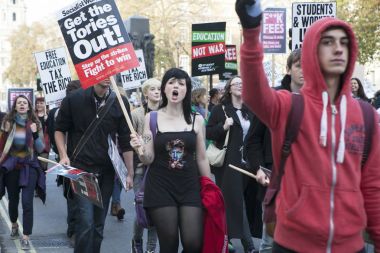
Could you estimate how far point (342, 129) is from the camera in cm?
350

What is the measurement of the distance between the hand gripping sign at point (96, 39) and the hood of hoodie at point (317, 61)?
3.38 metres

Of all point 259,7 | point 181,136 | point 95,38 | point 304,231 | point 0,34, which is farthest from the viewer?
point 0,34

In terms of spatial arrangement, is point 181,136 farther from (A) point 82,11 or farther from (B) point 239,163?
(B) point 239,163

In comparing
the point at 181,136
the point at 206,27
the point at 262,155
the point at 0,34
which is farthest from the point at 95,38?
the point at 0,34

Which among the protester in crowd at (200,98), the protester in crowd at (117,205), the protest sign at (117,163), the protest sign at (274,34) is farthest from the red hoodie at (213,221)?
the protest sign at (274,34)

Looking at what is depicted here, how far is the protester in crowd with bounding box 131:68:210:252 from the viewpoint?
588 centimetres

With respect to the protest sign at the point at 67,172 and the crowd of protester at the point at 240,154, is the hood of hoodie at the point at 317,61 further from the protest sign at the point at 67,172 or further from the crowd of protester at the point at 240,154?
the protest sign at the point at 67,172

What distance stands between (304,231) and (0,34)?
170249 mm

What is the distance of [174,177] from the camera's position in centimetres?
597

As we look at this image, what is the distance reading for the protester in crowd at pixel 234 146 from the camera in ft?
26.7

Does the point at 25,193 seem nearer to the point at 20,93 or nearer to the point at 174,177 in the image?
the point at 174,177

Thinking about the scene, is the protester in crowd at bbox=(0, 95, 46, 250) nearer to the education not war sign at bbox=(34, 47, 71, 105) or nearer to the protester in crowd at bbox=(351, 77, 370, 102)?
the education not war sign at bbox=(34, 47, 71, 105)

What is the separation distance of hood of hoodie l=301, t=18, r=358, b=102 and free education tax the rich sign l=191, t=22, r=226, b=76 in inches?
394

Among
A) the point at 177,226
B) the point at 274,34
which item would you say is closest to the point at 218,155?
the point at 177,226
